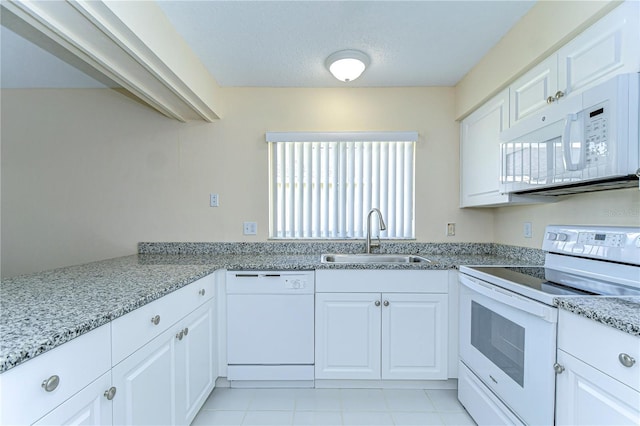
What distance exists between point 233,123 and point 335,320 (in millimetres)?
1781

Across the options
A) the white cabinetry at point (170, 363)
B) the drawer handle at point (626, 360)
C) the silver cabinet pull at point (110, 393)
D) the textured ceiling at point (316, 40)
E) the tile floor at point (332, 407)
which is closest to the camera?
the drawer handle at point (626, 360)

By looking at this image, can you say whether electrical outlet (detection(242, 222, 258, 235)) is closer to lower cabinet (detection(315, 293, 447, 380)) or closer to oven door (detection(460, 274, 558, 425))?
lower cabinet (detection(315, 293, 447, 380))

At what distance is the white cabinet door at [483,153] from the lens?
185 cm

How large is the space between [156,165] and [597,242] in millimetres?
2939

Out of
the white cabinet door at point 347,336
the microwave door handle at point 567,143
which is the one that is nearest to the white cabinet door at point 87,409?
the white cabinet door at point 347,336

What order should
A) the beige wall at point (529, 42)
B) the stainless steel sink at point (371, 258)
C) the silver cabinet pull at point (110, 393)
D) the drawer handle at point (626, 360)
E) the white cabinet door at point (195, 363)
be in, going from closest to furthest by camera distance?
the drawer handle at point (626, 360)
the silver cabinet pull at point (110, 393)
the beige wall at point (529, 42)
the white cabinet door at point (195, 363)
the stainless steel sink at point (371, 258)

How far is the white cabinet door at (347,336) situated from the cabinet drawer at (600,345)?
1005mm

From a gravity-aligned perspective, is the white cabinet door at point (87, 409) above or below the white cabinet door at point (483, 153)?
below

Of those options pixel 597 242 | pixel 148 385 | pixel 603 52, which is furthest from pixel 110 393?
pixel 603 52

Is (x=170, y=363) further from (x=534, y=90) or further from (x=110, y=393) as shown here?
(x=534, y=90)

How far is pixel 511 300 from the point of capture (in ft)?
4.19

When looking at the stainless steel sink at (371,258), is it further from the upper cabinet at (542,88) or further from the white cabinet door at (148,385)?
the white cabinet door at (148,385)

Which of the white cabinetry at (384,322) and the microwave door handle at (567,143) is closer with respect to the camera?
the microwave door handle at (567,143)

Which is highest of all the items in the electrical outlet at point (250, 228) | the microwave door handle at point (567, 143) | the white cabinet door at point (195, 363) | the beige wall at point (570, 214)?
the microwave door handle at point (567, 143)
